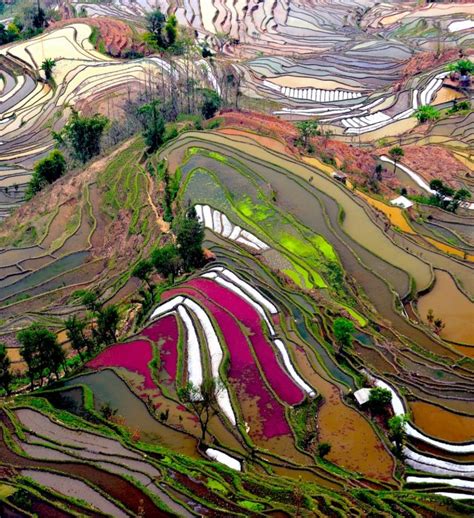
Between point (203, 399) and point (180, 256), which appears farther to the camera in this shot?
point (180, 256)

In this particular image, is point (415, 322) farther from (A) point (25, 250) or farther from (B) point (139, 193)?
(A) point (25, 250)

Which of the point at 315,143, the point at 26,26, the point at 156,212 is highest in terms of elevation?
the point at 26,26

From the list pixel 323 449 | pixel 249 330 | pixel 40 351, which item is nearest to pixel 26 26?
pixel 40 351

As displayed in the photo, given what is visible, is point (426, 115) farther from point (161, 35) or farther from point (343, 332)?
point (343, 332)

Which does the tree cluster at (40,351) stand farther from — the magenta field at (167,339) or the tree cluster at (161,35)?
the tree cluster at (161,35)

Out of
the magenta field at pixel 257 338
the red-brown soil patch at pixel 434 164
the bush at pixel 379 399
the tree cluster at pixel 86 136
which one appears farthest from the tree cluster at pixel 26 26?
the bush at pixel 379 399
